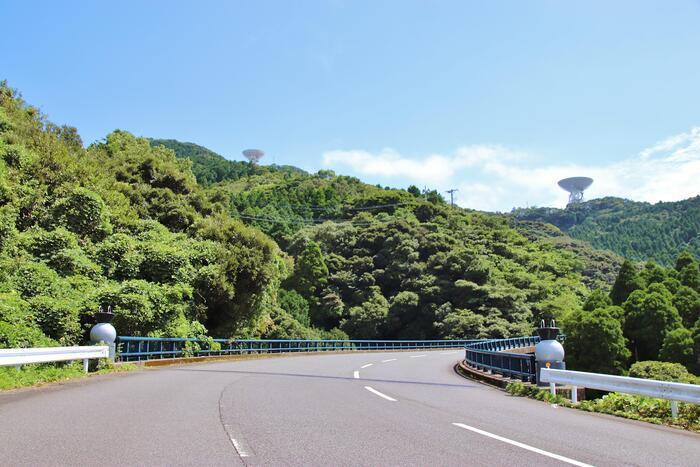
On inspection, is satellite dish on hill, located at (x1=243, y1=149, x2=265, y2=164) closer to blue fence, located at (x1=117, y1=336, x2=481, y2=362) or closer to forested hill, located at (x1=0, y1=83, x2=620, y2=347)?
forested hill, located at (x1=0, y1=83, x2=620, y2=347)

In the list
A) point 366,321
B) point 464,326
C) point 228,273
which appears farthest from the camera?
point 366,321

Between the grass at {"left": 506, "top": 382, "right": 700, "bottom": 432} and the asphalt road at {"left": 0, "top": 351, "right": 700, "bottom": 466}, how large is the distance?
1.68ft

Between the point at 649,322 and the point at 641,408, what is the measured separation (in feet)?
112

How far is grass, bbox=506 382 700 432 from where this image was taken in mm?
8406

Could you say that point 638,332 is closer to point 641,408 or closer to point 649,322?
point 649,322

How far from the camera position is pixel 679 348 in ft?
114

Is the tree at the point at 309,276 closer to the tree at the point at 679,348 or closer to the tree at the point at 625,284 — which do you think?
the tree at the point at 625,284


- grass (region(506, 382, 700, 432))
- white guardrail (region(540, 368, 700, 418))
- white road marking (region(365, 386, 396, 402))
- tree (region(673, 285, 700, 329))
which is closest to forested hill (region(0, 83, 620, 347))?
white road marking (region(365, 386, 396, 402))

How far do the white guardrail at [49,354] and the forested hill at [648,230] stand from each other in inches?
5123

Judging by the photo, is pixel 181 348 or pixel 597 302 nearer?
pixel 181 348

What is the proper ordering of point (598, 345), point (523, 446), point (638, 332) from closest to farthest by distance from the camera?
point (523, 446)
point (598, 345)
point (638, 332)

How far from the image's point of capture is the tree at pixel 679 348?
34.2 m

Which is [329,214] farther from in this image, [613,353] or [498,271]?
A: [613,353]

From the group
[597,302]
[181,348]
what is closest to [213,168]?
[597,302]
